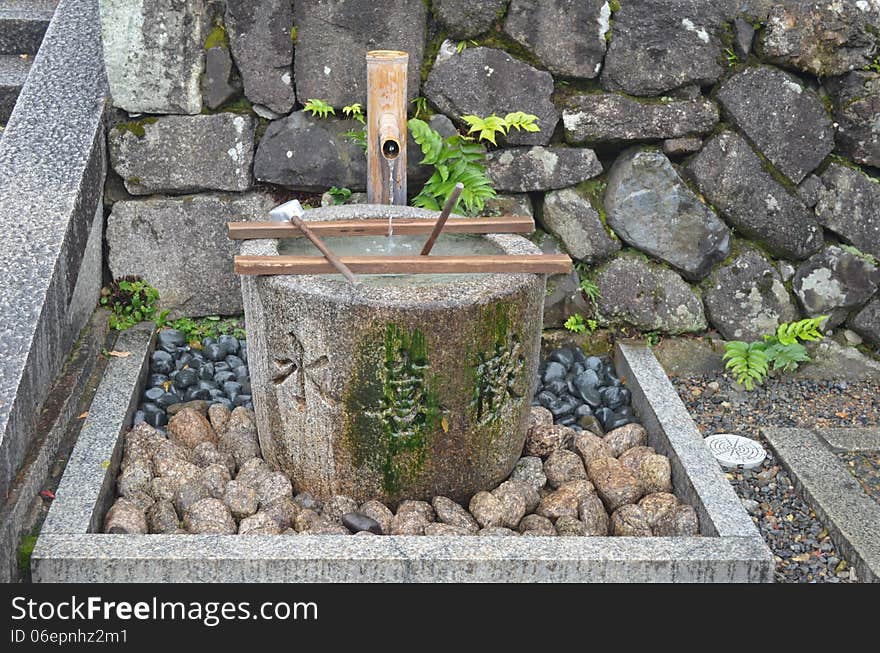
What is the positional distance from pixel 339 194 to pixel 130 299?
1.14 meters

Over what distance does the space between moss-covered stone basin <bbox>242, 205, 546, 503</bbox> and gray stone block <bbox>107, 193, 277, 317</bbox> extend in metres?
1.08

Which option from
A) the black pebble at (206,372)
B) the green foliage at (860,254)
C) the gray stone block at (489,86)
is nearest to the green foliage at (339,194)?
the gray stone block at (489,86)

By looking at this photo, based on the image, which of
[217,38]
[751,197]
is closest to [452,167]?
[217,38]

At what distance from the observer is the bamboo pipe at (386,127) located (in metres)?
4.30

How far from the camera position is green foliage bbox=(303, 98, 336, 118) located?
15.2 feet

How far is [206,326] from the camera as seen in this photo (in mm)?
4980

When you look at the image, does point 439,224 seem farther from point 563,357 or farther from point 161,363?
point 161,363

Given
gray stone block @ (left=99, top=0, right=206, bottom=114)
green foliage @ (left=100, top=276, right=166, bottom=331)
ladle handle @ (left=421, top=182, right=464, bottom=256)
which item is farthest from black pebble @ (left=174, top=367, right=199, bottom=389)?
ladle handle @ (left=421, top=182, right=464, bottom=256)

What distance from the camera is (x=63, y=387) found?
401 cm

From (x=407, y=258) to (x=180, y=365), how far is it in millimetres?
1654

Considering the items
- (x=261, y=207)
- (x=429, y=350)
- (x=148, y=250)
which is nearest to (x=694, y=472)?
(x=429, y=350)

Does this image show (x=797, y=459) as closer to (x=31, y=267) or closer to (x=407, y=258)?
(x=407, y=258)

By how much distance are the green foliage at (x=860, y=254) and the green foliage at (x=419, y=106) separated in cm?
214

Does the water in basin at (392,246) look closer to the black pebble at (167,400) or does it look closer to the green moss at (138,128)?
the black pebble at (167,400)
